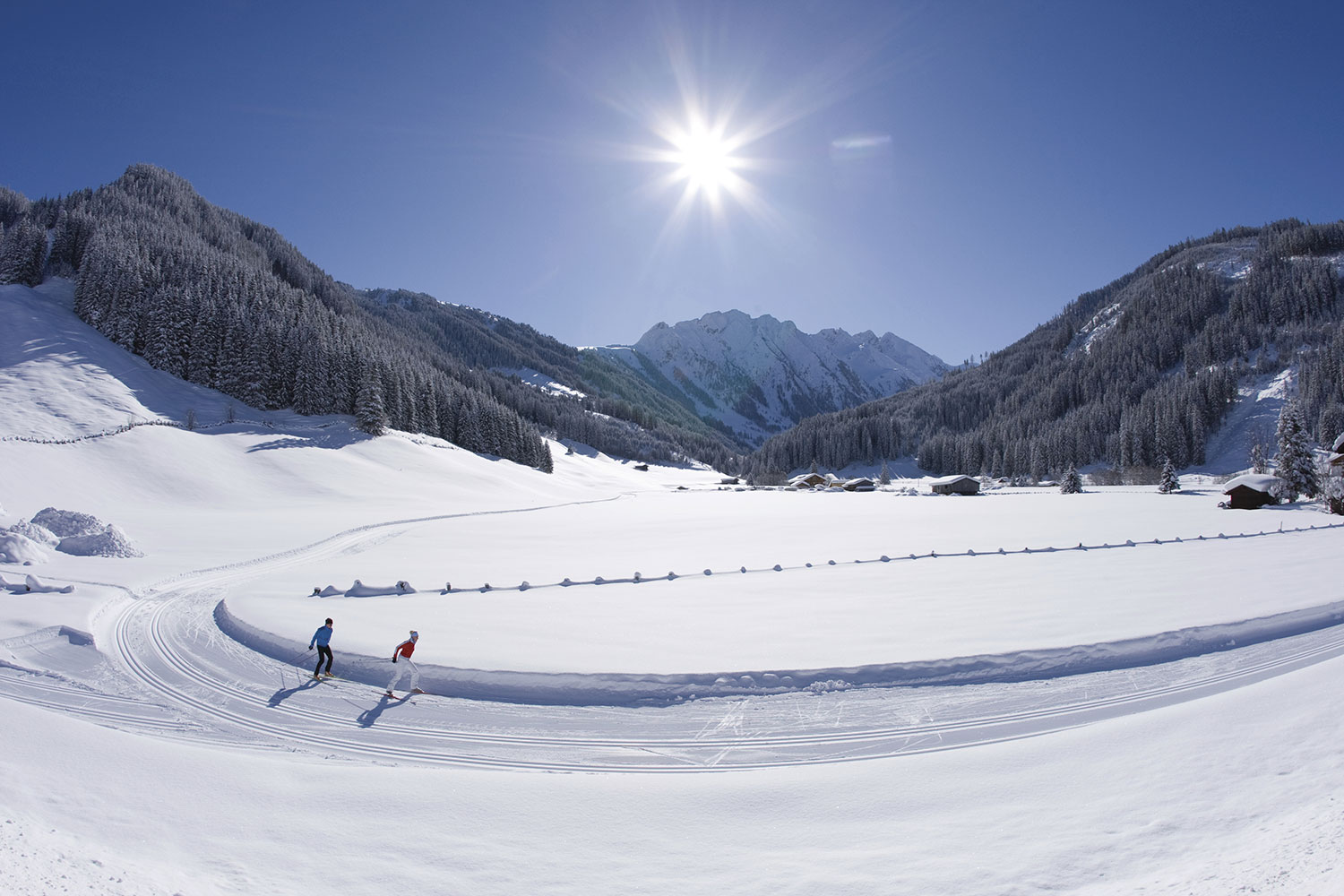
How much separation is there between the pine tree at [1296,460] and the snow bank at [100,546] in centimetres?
7612

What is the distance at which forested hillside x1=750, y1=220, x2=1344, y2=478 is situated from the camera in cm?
9988

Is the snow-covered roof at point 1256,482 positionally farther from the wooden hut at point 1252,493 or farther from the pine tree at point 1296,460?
the pine tree at point 1296,460

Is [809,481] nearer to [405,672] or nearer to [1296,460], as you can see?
[1296,460]

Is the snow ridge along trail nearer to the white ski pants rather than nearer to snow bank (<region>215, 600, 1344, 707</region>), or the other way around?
snow bank (<region>215, 600, 1344, 707</region>)

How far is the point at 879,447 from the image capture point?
14975 cm

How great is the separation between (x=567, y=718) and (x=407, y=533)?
86.3 feet

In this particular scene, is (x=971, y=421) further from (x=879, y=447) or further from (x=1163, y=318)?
(x=1163, y=318)

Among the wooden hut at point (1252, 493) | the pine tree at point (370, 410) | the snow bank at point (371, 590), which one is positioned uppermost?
the pine tree at point (370, 410)

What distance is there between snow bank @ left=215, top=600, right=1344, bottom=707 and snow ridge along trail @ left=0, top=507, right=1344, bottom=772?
26 centimetres

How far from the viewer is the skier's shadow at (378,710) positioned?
31.7ft

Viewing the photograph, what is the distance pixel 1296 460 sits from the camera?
45.3 metres

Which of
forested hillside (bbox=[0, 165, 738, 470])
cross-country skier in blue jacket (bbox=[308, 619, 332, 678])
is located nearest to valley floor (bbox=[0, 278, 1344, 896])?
cross-country skier in blue jacket (bbox=[308, 619, 332, 678])

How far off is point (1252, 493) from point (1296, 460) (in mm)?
7042

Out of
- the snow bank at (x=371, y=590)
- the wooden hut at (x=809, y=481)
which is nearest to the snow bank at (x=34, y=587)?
the snow bank at (x=371, y=590)
